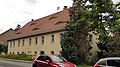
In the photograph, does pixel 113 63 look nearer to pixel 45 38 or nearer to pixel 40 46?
pixel 45 38

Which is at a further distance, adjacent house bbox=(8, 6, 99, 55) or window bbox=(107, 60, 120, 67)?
adjacent house bbox=(8, 6, 99, 55)

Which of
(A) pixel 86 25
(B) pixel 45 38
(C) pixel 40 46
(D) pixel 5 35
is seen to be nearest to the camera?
(A) pixel 86 25

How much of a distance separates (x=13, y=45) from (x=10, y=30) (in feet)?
102

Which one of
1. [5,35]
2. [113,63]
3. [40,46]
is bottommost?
[113,63]

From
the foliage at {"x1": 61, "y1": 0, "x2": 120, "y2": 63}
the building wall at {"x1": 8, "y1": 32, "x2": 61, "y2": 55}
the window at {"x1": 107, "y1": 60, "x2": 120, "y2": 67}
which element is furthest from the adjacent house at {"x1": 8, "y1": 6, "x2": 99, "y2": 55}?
the window at {"x1": 107, "y1": 60, "x2": 120, "y2": 67}

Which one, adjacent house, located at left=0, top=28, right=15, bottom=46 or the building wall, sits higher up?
adjacent house, located at left=0, top=28, right=15, bottom=46

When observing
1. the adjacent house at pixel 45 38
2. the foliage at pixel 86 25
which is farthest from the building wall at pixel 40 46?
the foliage at pixel 86 25

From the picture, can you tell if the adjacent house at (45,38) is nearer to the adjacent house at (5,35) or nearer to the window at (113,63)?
the window at (113,63)

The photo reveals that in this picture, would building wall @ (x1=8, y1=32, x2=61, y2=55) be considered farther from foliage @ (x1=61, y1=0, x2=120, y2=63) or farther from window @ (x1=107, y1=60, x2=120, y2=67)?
window @ (x1=107, y1=60, x2=120, y2=67)

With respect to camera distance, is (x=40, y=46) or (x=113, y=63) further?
(x=40, y=46)

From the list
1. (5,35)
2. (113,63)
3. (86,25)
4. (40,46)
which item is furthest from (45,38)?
(5,35)

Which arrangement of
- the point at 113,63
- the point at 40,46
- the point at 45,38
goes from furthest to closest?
the point at 40,46, the point at 45,38, the point at 113,63

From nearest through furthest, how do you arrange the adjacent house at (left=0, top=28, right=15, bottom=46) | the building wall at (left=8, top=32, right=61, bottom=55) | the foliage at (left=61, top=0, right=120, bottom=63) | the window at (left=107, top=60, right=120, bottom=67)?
the window at (left=107, top=60, right=120, bottom=67) → the foliage at (left=61, top=0, right=120, bottom=63) → the building wall at (left=8, top=32, right=61, bottom=55) → the adjacent house at (left=0, top=28, right=15, bottom=46)

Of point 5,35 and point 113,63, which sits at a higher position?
point 5,35
